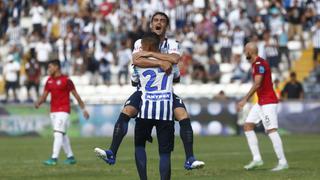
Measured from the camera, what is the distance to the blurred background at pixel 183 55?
33500 mm

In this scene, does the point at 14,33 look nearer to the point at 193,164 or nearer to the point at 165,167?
the point at 193,164

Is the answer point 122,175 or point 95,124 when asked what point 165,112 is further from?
point 95,124

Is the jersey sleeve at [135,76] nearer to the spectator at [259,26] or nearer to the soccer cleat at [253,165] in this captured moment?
the soccer cleat at [253,165]

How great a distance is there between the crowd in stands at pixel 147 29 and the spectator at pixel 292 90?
2.46 m

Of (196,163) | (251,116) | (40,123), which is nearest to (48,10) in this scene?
(40,123)

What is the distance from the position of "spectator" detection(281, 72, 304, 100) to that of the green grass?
2402 millimetres

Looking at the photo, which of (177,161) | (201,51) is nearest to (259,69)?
(177,161)

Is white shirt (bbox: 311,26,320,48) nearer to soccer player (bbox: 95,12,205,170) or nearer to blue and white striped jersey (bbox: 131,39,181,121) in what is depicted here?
soccer player (bbox: 95,12,205,170)

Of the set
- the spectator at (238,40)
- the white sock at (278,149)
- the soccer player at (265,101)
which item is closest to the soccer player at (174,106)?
the soccer player at (265,101)

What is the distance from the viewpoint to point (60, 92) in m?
20.7

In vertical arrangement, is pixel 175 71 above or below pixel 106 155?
above

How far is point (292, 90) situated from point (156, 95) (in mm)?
21327

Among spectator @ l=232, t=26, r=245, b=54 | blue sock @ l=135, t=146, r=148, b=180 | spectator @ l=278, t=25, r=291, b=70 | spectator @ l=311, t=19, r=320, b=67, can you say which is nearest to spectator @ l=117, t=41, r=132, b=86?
spectator @ l=232, t=26, r=245, b=54

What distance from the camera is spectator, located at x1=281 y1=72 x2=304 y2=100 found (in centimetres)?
3306
